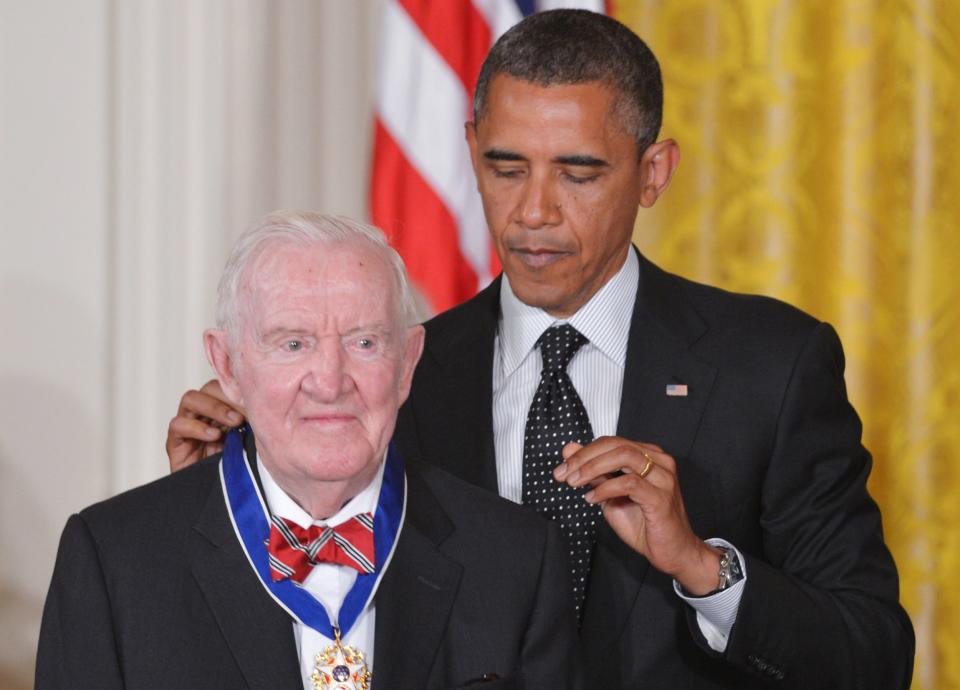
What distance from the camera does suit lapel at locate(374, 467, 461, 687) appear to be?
1.98m

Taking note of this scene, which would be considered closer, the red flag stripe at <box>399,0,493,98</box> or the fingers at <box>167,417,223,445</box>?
the fingers at <box>167,417,223,445</box>

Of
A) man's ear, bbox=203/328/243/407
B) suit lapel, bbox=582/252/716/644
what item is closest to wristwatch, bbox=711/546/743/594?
suit lapel, bbox=582/252/716/644

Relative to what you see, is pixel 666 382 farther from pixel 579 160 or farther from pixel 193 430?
pixel 193 430

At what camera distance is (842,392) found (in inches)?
103

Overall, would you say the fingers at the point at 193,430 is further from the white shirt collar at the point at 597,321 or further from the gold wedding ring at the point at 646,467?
the gold wedding ring at the point at 646,467

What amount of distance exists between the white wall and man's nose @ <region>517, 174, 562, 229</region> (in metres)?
1.51

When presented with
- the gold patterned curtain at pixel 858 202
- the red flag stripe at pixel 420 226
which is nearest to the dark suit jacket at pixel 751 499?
the red flag stripe at pixel 420 226

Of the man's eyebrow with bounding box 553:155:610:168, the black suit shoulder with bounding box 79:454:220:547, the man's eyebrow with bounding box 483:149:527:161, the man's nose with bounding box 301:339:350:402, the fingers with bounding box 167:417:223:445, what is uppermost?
the man's eyebrow with bounding box 483:149:527:161

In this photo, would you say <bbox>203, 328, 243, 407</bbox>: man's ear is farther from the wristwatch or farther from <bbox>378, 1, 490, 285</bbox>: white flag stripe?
<bbox>378, 1, 490, 285</bbox>: white flag stripe

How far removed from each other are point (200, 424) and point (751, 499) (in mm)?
907

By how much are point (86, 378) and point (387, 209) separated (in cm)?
88

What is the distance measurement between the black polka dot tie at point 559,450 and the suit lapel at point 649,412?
3 cm

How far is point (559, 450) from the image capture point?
8.33 ft

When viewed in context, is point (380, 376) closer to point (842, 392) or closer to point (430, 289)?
point (842, 392)
